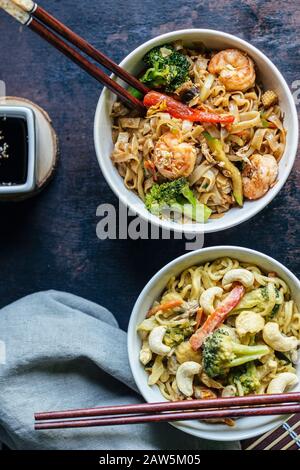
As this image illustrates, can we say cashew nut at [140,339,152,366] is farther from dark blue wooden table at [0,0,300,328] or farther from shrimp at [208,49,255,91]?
shrimp at [208,49,255,91]

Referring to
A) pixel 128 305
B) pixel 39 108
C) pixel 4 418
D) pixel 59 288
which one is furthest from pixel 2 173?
pixel 4 418

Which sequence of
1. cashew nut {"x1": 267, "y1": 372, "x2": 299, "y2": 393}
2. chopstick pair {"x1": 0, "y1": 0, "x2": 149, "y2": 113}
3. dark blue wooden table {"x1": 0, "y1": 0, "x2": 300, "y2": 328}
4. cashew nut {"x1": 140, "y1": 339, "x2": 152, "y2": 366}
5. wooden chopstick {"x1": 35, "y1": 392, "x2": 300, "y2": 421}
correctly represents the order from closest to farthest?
chopstick pair {"x1": 0, "y1": 0, "x2": 149, "y2": 113} → wooden chopstick {"x1": 35, "y1": 392, "x2": 300, "y2": 421} → cashew nut {"x1": 267, "y1": 372, "x2": 299, "y2": 393} → cashew nut {"x1": 140, "y1": 339, "x2": 152, "y2": 366} → dark blue wooden table {"x1": 0, "y1": 0, "x2": 300, "y2": 328}

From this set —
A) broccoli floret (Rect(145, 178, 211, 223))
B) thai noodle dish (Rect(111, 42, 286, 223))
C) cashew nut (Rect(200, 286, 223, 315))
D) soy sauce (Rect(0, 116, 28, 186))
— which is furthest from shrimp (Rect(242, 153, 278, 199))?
soy sauce (Rect(0, 116, 28, 186))

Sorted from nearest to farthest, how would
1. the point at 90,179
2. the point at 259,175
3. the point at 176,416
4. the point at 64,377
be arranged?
the point at 176,416
the point at 259,175
the point at 64,377
the point at 90,179

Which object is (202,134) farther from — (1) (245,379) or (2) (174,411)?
(2) (174,411)

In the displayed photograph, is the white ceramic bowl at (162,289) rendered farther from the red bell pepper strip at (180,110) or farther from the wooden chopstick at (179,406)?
the red bell pepper strip at (180,110)

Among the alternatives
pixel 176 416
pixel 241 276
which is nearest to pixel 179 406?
pixel 176 416

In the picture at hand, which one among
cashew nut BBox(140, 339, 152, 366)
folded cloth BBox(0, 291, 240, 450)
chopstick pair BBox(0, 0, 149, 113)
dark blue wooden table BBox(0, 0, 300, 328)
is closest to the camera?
chopstick pair BBox(0, 0, 149, 113)
